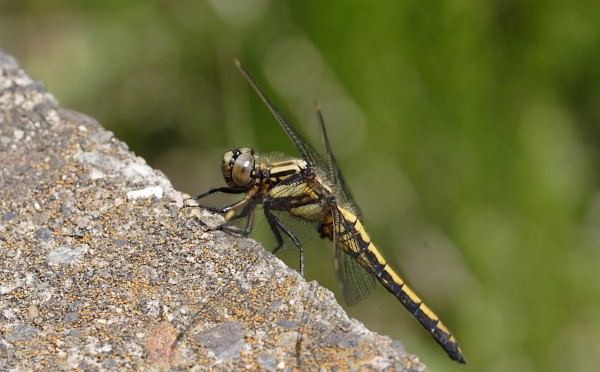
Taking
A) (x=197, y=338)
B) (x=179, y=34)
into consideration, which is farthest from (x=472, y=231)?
(x=197, y=338)

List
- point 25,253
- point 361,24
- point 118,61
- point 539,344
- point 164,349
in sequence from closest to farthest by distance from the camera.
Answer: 1. point 164,349
2. point 25,253
3. point 539,344
4. point 361,24
5. point 118,61

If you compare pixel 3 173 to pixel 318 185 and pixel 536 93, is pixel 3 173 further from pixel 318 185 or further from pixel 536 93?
pixel 536 93

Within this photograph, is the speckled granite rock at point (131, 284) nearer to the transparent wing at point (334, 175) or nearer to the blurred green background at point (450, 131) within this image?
the transparent wing at point (334, 175)

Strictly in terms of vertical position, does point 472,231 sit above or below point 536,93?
below

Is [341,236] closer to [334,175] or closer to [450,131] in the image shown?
[334,175]

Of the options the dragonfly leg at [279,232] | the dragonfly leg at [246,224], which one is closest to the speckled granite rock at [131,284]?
the dragonfly leg at [246,224]

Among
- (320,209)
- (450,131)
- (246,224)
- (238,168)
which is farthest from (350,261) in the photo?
(450,131)

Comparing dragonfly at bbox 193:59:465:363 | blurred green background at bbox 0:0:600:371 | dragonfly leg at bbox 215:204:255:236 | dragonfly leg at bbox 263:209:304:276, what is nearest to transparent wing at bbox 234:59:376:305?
dragonfly at bbox 193:59:465:363
